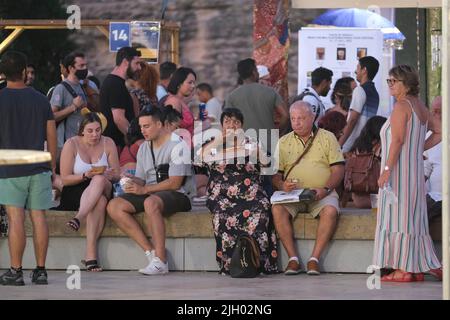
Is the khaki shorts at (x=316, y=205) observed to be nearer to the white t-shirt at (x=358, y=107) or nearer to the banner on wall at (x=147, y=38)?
the white t-shirt at (x=358, y=107)

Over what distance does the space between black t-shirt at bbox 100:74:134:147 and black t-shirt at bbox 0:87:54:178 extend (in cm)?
234

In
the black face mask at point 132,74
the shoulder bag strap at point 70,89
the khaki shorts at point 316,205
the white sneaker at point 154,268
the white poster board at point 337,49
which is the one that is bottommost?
the white sneaker at point 154,268

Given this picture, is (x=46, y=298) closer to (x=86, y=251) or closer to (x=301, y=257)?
(x=86, y=251)

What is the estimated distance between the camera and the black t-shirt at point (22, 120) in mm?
10836

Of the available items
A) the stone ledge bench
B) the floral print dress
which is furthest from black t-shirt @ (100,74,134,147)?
the floral print dress

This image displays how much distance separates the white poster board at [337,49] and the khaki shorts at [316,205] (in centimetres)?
640

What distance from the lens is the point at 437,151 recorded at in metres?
11.8

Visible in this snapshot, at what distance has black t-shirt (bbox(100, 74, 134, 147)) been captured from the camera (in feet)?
43.4

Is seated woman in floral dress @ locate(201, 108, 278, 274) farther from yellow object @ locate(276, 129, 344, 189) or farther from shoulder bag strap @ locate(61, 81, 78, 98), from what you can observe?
shoulder bag strap @ locate(61, 81, 78, 98)

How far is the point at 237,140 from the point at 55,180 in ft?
5.70

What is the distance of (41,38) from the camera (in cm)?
2206

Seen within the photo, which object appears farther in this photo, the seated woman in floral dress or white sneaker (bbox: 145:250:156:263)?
white sneaker (bbox: 145:250:156:263)

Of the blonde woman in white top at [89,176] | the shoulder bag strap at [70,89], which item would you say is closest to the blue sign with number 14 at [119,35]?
the shoulder bag strap at [70,89]

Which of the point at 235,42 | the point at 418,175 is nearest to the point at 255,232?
the point at 418,175
